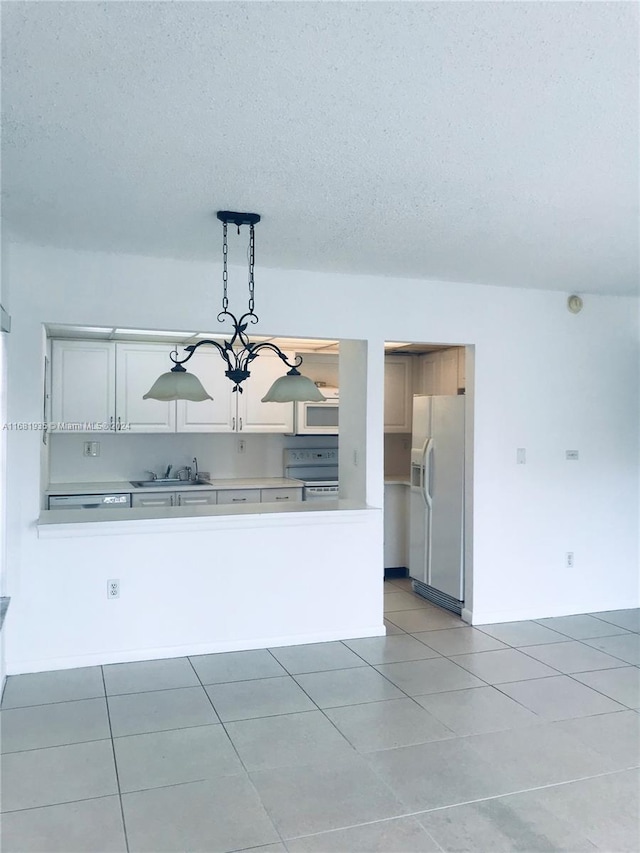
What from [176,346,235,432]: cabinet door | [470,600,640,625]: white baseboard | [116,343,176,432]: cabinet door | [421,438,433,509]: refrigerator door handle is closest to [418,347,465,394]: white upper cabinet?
[421,438,433,509]: refrigerator door handle

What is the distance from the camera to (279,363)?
6527 millimetres

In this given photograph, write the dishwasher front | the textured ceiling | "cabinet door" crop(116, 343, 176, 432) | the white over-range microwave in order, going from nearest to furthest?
the textured ceiling → the dishwasher front → "cabinet door" crop(116, 343, 176, 432) → the white over-range microwave

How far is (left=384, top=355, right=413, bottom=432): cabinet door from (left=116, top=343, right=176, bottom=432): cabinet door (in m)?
2.15

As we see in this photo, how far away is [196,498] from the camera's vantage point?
19.3 feet

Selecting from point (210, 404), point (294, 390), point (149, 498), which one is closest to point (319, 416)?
point (210, 404)

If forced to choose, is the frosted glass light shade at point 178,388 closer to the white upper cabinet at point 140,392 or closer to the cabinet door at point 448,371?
the white upper cabinet at point 140,392

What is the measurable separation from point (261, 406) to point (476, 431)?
2.41m

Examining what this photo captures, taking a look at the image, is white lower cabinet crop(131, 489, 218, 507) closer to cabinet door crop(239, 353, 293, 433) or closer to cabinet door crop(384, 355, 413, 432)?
cabinet door crop(239, 353, 293, 433)

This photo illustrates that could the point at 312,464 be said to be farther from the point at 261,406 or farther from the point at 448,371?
the point at 448,371

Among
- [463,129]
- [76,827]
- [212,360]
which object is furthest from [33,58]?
[212,360]

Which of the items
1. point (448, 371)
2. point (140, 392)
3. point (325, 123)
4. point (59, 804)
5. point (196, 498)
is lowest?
point (59, 804)

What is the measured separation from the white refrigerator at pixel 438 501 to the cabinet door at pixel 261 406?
4.76ft

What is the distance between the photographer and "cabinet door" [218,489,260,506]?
19.6ft

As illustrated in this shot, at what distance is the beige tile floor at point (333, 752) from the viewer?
2279 millimetres
